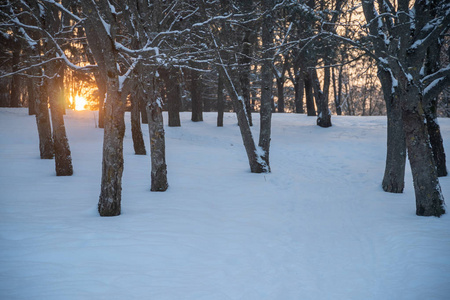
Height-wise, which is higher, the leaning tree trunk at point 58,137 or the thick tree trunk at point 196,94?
the thick tree trunk at point 196,94

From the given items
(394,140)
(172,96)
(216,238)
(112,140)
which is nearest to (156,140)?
(112,140)

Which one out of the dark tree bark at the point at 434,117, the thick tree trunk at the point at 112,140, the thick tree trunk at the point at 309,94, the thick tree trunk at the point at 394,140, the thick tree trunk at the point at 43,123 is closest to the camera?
the thick tree trunk at the point at 112,140

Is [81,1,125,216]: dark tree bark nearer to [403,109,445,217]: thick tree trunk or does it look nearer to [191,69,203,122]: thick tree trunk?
[403,109,445,217]: thick tree trunk

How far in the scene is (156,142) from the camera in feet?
24.2

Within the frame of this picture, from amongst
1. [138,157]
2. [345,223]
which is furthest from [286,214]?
[138,157]

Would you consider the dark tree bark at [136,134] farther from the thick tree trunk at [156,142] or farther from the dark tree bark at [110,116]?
the dark tree bark at [110,116]

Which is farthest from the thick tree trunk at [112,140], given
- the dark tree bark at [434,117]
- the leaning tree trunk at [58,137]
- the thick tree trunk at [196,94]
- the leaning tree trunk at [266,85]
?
the thick tree trunk at [196,94]

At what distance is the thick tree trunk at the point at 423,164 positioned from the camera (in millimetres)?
5820

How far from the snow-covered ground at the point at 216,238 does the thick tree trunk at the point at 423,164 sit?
325 mm

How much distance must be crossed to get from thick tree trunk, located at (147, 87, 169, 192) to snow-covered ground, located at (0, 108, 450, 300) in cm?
38

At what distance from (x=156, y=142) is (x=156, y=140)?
0.05m

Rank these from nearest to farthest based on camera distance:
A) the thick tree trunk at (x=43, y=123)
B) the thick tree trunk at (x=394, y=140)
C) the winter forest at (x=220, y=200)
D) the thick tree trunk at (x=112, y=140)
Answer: the winter forest at (x=220, y=200)
the thick tree trunk at (x=112, y=140)
the thick tree trunk at (x=394, y=140)
the thick tree trunk at (x=43, y=123)

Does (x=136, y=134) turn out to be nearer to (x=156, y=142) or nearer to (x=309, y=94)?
(x=156, y=142)

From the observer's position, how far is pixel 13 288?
10.8ft
